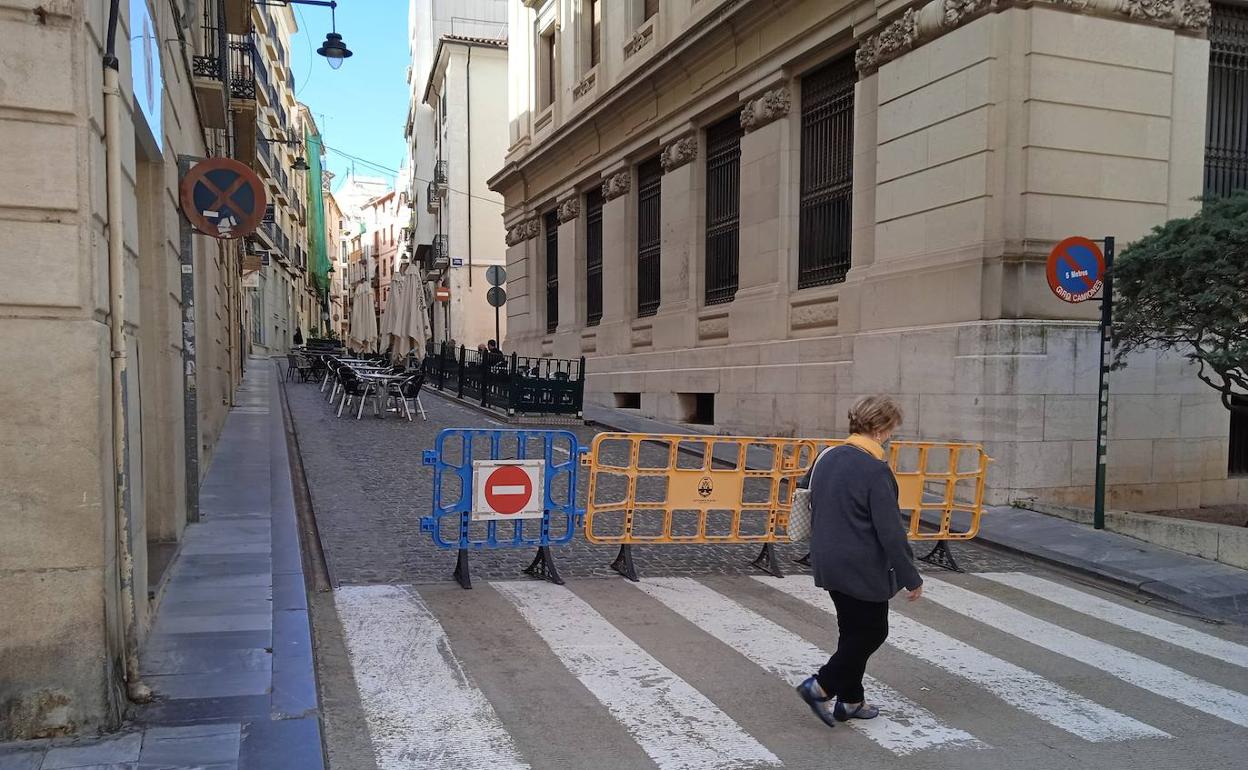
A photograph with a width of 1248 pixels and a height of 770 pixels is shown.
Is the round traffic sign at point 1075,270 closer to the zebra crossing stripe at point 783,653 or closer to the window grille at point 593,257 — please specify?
the zebra crossing stripe at point 783,653

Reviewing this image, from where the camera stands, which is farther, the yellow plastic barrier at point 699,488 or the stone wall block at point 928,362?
the stone wall block at point 928,362

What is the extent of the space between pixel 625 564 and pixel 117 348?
4.25 meters

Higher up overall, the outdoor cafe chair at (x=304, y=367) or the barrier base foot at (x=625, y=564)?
the outdoor cafe chair at (x=304, y=367)

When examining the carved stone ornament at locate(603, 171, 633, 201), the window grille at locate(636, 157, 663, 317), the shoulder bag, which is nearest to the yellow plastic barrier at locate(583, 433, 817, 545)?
the shoulder bag

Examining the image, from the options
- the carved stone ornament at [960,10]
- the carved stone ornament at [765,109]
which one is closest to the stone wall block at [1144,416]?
the carved stone ornament at [960,10]

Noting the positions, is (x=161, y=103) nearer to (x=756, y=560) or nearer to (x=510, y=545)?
(x=510, y=545)

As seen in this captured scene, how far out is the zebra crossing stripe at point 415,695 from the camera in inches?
155

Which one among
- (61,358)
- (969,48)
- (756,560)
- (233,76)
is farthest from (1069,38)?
(233,76)

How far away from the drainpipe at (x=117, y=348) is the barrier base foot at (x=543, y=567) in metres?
3.25

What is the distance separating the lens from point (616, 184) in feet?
72.9

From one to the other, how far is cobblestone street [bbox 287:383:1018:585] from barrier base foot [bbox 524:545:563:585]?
0.16 meters

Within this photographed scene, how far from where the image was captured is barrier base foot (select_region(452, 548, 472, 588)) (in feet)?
22.0

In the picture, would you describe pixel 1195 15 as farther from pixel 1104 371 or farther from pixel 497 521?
pixel 497 521

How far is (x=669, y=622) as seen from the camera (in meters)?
6.04
